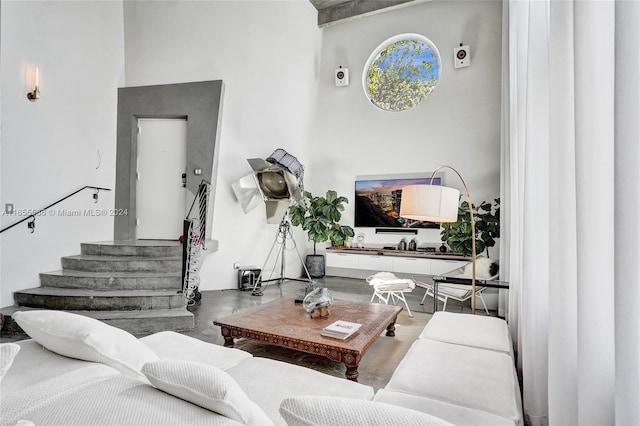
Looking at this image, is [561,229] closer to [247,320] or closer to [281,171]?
[247,320]

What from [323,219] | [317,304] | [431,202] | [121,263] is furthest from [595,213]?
[323,219]

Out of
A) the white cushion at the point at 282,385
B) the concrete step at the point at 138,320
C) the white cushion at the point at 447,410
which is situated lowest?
the concrete step at the point at 138,320

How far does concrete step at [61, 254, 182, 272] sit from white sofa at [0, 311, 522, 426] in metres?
2.51

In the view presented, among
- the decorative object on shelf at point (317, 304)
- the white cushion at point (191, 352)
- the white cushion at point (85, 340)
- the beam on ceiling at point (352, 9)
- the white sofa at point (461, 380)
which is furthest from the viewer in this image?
the beam on ceiling at point (352, 9)

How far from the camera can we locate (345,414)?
2.26 feet

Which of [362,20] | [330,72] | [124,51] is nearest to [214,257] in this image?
[124,51]

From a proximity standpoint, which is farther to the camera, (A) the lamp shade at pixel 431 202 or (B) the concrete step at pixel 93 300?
(B) the concrete step at pixel 93 300

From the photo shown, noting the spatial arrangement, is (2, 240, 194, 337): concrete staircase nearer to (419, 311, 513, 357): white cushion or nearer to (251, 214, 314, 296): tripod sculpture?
(251, 214, 314, 296): tripod sculpture

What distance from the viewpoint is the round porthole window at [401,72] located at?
22.8 feet

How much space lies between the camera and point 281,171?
5.89 meters

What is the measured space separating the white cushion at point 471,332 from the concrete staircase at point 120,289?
2.60m

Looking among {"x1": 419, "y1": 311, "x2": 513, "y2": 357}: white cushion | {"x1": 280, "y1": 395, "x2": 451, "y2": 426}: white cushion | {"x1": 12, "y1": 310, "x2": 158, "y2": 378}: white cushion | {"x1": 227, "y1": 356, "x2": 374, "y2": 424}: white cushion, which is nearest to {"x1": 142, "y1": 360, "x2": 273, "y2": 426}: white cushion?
{"x1": 280, "y1": 395, "x2": 451, "y2": 426}: white cushion

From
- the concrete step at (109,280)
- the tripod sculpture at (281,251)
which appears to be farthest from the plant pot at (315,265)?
the concrete step at (109,280)

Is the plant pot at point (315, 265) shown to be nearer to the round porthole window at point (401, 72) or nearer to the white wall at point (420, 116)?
the white wall at point (420, 116)
